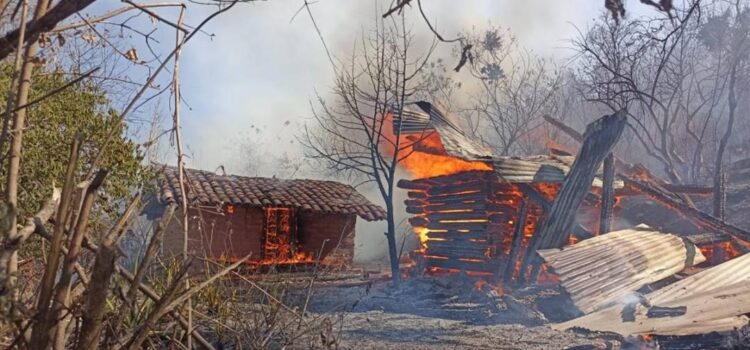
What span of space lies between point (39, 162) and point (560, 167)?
12.2 m

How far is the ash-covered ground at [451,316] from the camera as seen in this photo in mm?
7918

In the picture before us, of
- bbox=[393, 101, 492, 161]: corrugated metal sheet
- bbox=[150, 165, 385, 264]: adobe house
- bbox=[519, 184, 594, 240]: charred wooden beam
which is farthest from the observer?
bbox=[150, 165, 385, 264]: adobe house

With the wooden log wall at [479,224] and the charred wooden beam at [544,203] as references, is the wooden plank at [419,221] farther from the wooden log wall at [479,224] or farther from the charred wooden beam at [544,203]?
the charred wooden beam at [544,203]

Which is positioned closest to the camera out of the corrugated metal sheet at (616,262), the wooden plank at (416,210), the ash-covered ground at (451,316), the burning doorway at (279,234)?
the ash-covered ground at (451,316)

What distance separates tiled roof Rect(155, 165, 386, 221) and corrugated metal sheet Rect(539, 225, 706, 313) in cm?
801

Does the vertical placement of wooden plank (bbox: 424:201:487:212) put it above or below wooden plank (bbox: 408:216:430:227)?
above

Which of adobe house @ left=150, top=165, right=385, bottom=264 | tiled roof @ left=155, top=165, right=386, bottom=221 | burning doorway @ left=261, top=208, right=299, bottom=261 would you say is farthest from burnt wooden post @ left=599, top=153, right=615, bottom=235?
burning doorway @ left=261, top=208, right=299, bottom=261

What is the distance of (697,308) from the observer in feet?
24.6

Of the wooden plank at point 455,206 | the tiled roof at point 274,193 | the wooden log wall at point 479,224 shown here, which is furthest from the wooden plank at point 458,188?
the tiled roof at point 274,193

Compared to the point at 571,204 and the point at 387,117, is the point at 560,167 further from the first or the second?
the point at 387,117

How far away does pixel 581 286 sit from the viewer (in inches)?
373

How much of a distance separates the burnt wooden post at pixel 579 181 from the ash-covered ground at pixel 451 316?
128 centimetres

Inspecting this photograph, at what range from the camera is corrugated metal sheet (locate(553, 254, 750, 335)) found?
21.9 feet

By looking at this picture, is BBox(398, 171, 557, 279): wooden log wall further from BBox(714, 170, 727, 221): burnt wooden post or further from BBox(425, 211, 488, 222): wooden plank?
BBox(714, 170, 727, 221): burnt wooden post
